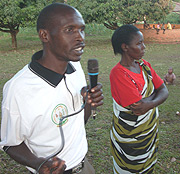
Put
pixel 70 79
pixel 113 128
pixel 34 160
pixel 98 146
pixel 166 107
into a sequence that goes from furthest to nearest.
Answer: pixel 166 107
pixel 98 146
pixel 113 128
pixel 70 79
pixel 34 160

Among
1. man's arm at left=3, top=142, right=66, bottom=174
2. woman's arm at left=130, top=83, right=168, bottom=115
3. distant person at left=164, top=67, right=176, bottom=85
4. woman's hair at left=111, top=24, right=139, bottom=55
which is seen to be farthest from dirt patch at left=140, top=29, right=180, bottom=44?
man's arm at left=3, top=142, right=66, bottom=174

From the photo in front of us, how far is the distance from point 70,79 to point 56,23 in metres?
0.43

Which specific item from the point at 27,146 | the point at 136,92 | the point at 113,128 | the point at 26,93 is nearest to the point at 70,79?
the point at 26,93

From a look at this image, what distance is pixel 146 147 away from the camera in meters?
2.50

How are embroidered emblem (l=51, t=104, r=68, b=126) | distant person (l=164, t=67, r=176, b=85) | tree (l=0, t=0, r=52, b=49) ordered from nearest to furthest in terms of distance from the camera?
embroidered emblem (l=51, t=104, r=68, b=126) → distant person (l=164, t=67, r=176, b=85) → tree (l=0, t=0, r=52, b=49)

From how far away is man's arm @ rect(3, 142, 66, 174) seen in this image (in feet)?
4.75

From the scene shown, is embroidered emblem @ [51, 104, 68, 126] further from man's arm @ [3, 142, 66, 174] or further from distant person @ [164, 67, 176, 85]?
distant person @ [164, 67, 176, 85]

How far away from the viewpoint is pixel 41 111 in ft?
5.08

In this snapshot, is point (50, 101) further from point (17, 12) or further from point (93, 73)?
point (17, 12)

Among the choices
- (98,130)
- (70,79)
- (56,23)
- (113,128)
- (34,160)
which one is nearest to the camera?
(34,160)

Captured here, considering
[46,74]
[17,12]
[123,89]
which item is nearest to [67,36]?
[46,74]

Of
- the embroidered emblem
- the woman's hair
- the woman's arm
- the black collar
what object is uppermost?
the black collar

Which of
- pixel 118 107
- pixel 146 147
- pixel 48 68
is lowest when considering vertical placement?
pixel 146 147

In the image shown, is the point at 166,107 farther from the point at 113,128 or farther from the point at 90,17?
the point at 90,17
